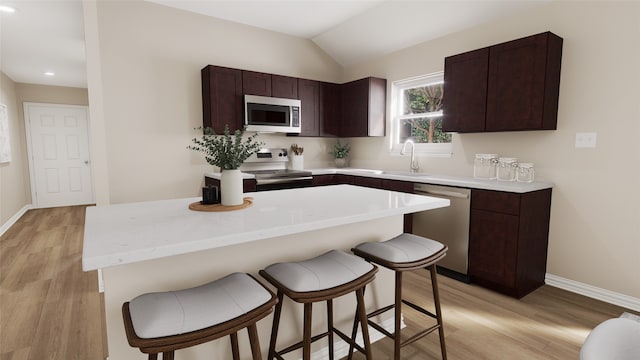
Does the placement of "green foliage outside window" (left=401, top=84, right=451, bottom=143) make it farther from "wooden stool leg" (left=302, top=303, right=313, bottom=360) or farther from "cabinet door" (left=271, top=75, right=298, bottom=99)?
"wooden stool leg" (left=302, top=303, right=313, bottom=360)

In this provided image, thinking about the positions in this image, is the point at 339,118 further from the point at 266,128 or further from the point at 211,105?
the point at 211,105

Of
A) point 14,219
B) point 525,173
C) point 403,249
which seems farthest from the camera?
point 14,219

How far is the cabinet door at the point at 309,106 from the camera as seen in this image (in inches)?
172

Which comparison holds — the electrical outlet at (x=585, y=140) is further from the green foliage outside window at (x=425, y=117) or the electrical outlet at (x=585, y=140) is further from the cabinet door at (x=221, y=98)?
the cabinet door at (x=221, y=98)

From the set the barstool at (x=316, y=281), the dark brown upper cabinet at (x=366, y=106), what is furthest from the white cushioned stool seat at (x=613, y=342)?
the dark brown upper cabinet at (x=366, y=106)

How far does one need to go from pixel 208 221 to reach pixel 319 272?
497 millimetres

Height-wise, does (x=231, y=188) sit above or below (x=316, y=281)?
above

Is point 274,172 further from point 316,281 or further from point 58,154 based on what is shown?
point 58,154

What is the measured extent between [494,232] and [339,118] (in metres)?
2.61

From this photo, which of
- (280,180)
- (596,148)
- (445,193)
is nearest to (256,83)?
(280,180)

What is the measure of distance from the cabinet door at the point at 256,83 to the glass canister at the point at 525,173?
2770mm

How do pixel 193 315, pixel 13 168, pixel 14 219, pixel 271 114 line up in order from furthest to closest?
pixel 13 168 < pixel 14 219 < pixel 271 114 < pixel 193 315

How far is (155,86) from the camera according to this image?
3627mm

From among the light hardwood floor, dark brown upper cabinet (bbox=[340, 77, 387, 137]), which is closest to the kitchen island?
the light hardwood floor
